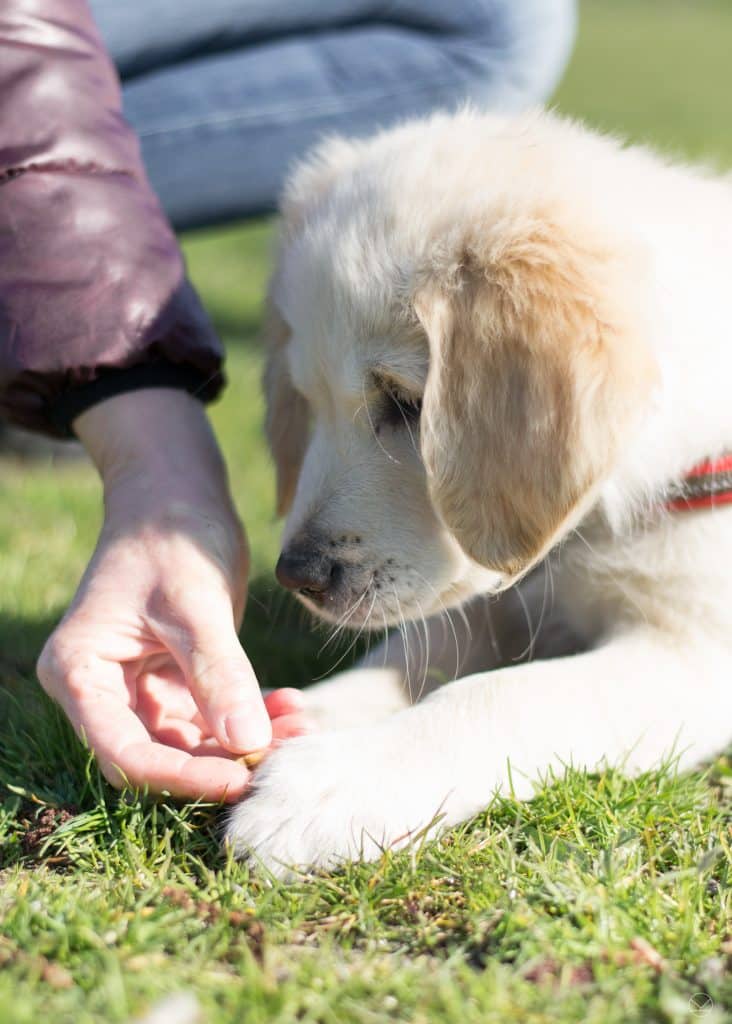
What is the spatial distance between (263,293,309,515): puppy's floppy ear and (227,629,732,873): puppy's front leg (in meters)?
0.99

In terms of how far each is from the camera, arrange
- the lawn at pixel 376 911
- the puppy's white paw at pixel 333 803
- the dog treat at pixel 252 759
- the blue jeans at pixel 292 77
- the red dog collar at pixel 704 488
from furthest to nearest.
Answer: the blue jeans at pixel 292 77, the red dog collar at pixel 704 488, the dog treat at pixel 252 759, the puppy's white paw at pixel 333 803, the lawn at pixel 376 911

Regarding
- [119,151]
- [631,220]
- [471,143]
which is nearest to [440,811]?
[631,220]

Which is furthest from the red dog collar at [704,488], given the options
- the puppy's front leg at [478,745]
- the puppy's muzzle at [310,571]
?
the puppy's muzzle at [310,571]

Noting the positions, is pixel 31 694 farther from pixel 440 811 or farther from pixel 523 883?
pixel 523 883

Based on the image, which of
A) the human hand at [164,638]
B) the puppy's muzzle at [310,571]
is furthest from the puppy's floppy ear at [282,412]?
the puppy's muzzle at [310,571]

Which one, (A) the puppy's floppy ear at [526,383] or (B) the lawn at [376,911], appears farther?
(A) the puppy's floppy ear at [526,383]

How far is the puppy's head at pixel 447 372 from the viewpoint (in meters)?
2.27

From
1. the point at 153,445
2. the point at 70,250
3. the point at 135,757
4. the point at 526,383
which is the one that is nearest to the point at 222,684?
the point at 135,757

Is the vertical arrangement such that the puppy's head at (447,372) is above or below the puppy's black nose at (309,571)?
above

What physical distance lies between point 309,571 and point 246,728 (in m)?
0.42

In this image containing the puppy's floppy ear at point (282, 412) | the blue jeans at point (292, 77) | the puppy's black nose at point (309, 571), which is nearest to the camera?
the puppy's black nose at point (309, 571)

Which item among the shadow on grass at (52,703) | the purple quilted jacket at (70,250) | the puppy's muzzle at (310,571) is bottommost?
the shadow on grass at (52,703)

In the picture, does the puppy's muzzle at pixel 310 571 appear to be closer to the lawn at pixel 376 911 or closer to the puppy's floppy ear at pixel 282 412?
the lawn at pixel 376 911

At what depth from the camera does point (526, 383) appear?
2.28m
